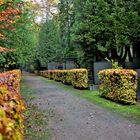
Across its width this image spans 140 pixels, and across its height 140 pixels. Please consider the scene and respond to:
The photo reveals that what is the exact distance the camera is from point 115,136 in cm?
860

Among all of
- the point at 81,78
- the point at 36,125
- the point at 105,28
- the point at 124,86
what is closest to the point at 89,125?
the point at 36,125

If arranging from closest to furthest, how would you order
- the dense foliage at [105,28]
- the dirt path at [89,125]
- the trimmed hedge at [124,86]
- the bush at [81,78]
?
the dirt path at [89,125]
the trimmed hedge at [124,86]
the bush at [81,78]
the dense foliage at [105,28]

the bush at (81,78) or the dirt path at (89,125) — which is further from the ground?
the bush at (81,78)

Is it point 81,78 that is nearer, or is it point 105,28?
point 81,78

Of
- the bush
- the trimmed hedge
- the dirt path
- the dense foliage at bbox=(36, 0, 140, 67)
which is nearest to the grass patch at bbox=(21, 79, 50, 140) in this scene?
the dirt path

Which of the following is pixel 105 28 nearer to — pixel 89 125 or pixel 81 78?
pixel 81 78

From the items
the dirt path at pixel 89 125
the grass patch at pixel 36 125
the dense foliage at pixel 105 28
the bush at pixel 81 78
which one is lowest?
the dirt path at pixel 89 125

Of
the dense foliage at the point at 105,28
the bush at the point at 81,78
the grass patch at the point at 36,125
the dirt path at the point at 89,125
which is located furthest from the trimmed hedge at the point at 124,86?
the dense foliage at the point at 105,28

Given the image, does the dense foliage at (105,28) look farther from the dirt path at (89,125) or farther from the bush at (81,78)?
the dirt path at (89,125)

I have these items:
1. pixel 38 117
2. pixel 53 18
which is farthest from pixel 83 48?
pixel 53 18

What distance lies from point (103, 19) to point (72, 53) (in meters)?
14.7

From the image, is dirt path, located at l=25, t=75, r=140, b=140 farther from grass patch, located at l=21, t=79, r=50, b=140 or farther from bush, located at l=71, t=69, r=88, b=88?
bush, located at l=71, t=69, r=88, b=88

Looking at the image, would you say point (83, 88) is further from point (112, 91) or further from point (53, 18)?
point (53, 18)

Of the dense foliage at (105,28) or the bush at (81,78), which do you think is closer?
the bush at (81,78)
